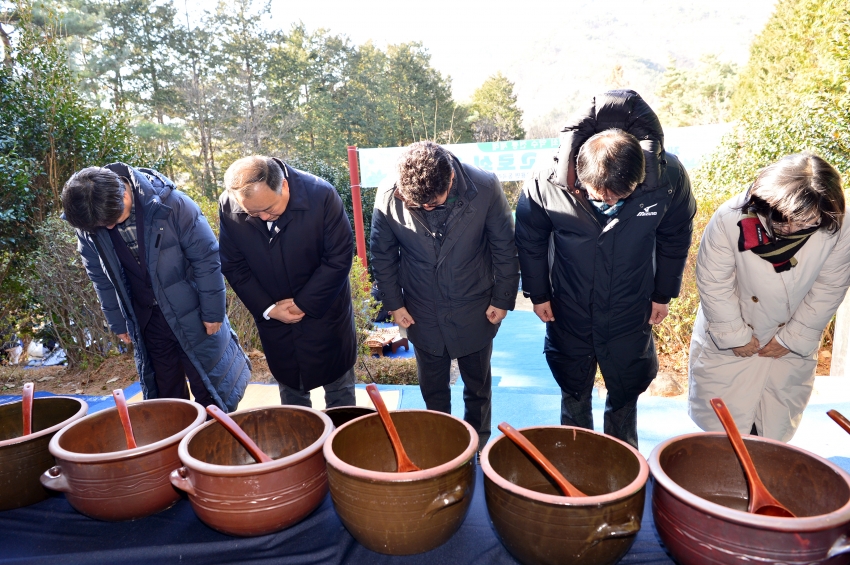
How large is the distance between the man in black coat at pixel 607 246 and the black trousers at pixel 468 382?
0.95 feet

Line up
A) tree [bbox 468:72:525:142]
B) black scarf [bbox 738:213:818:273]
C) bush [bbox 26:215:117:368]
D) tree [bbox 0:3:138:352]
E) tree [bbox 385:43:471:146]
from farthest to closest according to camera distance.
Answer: tree [bbox 385:43:471:146] < tree [bbox 468:72:525:142] < tree [bbox 0:3:138:352] < bush [bbox 26:215:117:368] < black scarf [bbox 738:213:818:273]

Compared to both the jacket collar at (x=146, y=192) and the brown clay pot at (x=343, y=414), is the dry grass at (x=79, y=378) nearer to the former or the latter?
the jacket collar at (x=146, y=192)

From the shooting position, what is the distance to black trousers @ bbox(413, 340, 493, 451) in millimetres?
2211

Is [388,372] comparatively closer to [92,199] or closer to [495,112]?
[92,199]

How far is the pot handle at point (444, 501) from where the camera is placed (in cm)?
85

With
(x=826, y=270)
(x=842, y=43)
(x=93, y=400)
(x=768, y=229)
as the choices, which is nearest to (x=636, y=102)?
(x=768, y=229)

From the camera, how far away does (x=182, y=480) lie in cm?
94

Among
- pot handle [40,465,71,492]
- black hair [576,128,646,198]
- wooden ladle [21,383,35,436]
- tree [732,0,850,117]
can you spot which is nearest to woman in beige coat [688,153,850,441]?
black hair [576,128,646,198]

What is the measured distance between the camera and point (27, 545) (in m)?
0.99

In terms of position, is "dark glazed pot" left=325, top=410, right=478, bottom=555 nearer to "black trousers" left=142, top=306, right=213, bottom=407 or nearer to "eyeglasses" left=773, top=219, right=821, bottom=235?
"eyeglasses" left=773, top=219, right=821, bottom=235

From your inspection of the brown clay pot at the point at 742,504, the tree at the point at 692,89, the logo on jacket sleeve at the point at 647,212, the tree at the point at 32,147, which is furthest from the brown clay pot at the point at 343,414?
the tree at the point at 692,89

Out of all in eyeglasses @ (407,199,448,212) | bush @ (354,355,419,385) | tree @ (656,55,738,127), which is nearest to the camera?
eyeglasses @ (407,199,448,212)

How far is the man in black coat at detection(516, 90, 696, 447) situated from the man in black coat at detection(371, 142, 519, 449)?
0.40ft

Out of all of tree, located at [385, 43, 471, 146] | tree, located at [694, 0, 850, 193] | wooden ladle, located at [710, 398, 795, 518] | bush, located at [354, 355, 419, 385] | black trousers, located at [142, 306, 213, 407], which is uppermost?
tree, located at [385, 43, 471, 146]
